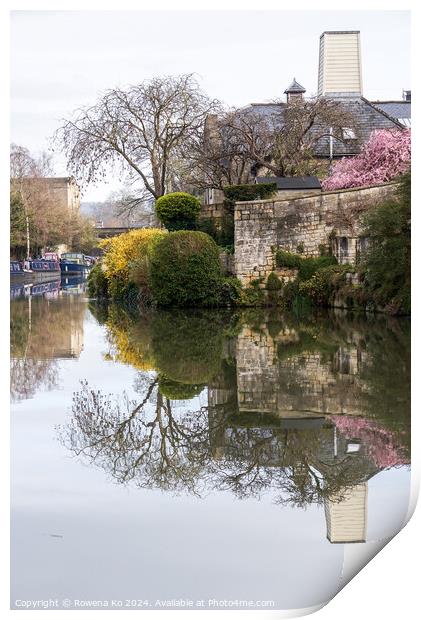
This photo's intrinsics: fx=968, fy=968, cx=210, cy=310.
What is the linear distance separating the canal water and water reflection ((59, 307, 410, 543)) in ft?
0.06

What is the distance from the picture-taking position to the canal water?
4.15 m

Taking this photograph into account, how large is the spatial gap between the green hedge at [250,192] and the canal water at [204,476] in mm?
11283

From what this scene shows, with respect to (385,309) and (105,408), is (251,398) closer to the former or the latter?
(105,408)

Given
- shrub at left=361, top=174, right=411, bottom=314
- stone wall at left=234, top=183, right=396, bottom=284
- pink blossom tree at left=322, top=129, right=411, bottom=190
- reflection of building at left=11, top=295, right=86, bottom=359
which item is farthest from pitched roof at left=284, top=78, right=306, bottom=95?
shrub at left=361, top=174, right=411, bottom=314

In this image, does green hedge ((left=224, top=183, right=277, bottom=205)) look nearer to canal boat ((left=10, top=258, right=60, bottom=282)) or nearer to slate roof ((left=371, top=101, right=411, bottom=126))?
slate roof ((left=371, top=101, right=411, bottom=126))

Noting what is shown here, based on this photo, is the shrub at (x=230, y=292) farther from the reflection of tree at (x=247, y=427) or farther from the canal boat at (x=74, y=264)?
the canal boat at (x=74, y=264)

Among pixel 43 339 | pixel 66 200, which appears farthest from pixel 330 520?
pixel 66 200

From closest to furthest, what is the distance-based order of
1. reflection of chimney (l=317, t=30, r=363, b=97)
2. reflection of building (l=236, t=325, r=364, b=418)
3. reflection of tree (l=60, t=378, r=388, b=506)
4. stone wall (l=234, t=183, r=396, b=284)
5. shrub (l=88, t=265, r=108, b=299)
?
reflection of tree (l=60, t=378, r=388, b=506) → reflection of building (l=236, t=325, r=364, b=418) → reflection of chimney (l=317, t=30, r=363, b=97) → stone wall (l=234, t=183, r=396, b=284) → shrub (l=88, t=265, r=108, b=299)

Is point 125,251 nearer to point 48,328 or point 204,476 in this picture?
point 48,328

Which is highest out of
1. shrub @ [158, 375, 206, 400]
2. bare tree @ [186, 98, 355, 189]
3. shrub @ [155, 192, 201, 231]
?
bare tree @ [186, 98, 355, 189]

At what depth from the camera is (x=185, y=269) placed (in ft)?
67.9

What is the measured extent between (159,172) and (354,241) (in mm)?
7056

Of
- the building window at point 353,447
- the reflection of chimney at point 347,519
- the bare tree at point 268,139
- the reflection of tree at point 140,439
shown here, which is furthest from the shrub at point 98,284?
the reflection of chimney at point 347,519

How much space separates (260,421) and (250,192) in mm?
15532
